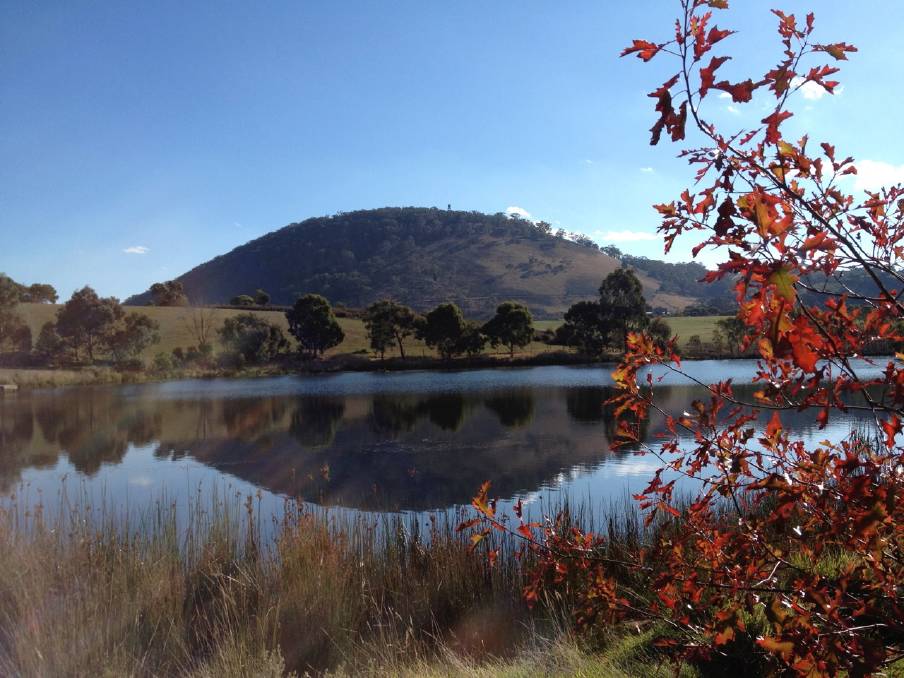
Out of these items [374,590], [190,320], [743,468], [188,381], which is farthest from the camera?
[190,320]

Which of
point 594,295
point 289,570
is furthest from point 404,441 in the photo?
point 594,295

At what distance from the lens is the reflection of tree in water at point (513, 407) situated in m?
20.4

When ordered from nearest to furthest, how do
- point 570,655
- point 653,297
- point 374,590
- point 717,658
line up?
point 717,658, point 570,655, point 374,590, point 653,297

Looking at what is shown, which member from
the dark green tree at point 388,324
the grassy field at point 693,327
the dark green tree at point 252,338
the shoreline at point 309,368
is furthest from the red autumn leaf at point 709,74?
the grassy field at point 693,327

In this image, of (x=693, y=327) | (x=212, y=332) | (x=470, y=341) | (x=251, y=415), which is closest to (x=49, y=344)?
(x=212, y=332)

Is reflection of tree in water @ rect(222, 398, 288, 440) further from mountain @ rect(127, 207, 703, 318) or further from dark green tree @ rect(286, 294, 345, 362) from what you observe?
mountain @ rect(127, 207, 703, 318)

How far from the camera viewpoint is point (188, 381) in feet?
140

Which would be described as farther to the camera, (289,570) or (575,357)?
(575,357)

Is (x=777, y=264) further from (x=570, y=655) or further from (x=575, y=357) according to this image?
(x=575, y=357)

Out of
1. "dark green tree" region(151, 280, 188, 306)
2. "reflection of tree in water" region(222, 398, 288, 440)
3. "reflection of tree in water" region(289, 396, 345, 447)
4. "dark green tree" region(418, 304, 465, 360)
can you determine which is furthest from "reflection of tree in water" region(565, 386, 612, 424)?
"dark green tree" region(151, 280, 188, 306)

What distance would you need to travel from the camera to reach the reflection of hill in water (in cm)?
1231

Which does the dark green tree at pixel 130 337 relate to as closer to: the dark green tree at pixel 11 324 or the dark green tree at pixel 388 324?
the dark green tree at pixel 11 324

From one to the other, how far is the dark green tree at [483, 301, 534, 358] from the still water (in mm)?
22840

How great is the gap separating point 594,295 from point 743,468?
104m
